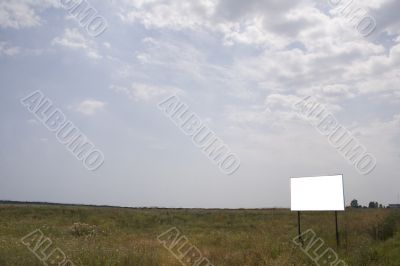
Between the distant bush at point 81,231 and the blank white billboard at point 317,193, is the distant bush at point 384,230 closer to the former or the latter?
the blank white billboard at point 317,193

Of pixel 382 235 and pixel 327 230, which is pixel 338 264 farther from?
pixel 327 230

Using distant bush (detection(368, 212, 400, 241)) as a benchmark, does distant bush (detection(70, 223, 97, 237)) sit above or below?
below

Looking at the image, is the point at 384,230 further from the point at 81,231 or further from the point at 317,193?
the point at 81,231

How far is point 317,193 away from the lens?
62.1ft

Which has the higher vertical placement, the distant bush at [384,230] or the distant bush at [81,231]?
the distant bush at [384,230]

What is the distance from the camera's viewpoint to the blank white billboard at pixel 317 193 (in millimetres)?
17828

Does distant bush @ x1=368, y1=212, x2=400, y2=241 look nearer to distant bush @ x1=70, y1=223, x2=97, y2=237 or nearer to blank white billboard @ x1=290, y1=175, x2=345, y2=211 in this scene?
blank white billboard @ x1=290, y1=175, x2=345, y2=211

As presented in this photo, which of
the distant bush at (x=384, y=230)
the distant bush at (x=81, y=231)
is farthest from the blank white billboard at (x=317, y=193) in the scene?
the distant bush at (x=81, y=231)

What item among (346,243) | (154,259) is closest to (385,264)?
(346,243)

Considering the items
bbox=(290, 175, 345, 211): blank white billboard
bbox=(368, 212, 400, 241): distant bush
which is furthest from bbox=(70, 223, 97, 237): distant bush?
bbox=(368, 212, 400, 241): distant bush

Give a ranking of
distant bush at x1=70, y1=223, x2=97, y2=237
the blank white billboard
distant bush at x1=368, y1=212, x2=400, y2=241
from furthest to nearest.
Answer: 1. distant bush at x1=70, y1=223, x2=97, y2=237
2. distant bush at x1=368, y1=212, x2=400, y2=241
3. the blank white billboard

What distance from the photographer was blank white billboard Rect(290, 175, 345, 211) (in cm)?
1783

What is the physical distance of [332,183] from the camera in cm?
1811

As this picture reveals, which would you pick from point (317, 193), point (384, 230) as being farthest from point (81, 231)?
point (384, 230)
